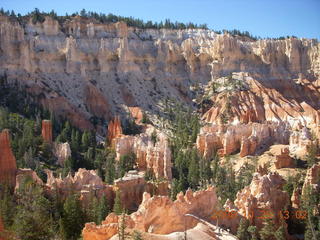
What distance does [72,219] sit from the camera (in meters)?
29.6

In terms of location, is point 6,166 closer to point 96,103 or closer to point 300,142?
point 300,142

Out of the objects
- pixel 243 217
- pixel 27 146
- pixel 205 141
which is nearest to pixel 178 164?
pixel 205 141

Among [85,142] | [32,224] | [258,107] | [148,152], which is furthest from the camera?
[258,107]

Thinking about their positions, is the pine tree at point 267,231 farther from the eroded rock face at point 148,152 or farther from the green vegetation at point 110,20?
the green vegetation at point 110,20

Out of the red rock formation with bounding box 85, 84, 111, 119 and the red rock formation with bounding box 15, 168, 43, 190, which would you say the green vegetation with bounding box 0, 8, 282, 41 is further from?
the red rock formation with bounding box 15, 168, 43, 190

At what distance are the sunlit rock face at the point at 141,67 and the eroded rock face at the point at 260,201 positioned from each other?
132 ft

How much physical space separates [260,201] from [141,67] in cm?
6194

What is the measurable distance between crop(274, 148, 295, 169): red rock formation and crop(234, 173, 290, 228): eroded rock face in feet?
45.1

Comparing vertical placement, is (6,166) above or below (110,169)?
above

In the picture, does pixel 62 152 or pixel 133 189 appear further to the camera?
pixel 62 152

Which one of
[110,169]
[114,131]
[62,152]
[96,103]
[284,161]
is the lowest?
[110,169]

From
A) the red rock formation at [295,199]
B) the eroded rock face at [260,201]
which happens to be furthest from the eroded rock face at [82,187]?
the red rock formation at [295,199]

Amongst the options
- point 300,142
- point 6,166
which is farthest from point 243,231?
point 300,142

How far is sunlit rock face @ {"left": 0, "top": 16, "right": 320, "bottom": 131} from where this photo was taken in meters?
77.6
